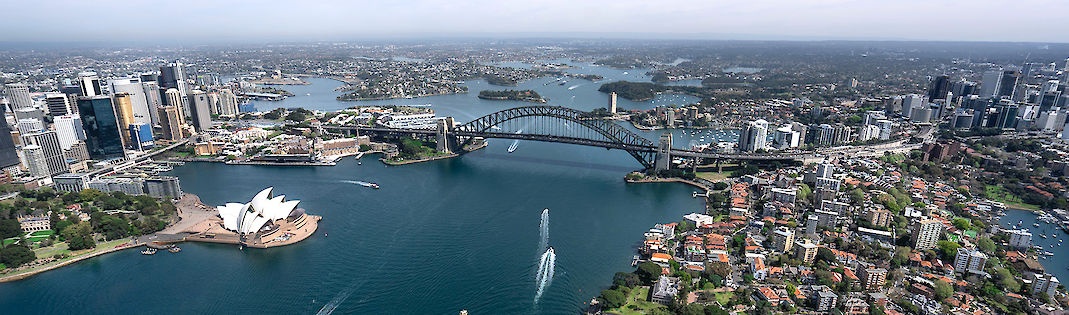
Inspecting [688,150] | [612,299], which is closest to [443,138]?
[688,150]

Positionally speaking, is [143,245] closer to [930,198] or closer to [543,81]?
[930,198]

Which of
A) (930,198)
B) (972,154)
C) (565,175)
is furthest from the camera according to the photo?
(972,154)

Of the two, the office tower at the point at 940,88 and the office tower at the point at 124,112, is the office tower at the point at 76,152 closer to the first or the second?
the office tower at the point at 124,112

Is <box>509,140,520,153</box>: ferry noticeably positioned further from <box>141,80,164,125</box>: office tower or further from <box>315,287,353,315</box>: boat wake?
<box>141,80,164,125</box>: office tower

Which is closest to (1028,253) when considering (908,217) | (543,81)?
(908,217)

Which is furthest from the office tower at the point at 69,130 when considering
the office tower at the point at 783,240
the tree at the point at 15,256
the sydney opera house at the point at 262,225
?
the office tower at the point at 783,240

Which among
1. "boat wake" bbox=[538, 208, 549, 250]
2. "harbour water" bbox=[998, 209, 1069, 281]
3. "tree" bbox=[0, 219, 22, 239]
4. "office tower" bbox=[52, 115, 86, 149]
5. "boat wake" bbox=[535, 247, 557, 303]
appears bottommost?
"harbour water" bbox=[998, 209, 1069, 281]

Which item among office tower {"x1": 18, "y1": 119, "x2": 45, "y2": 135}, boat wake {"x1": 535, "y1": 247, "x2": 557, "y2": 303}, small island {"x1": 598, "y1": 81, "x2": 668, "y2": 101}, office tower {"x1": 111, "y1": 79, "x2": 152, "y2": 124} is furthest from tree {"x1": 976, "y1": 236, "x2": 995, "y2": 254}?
office tower {"x1": 111, "y1": 79, "x2": 152, "y2": 124}
